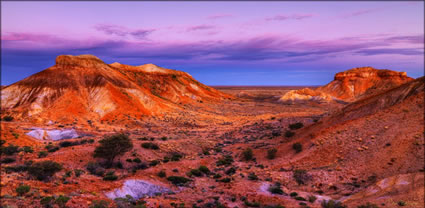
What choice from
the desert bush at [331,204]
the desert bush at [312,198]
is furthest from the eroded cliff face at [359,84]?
the desert bush at [331,204]

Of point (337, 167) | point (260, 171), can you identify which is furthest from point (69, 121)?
point (337, 167)

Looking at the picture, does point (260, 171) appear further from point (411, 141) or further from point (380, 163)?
point (411, 141)

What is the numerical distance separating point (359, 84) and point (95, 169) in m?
102

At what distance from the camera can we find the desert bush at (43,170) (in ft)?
40.8

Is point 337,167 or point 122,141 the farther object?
point 122,141

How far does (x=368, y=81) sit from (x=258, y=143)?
294ft

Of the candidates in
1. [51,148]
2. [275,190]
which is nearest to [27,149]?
[51,148]

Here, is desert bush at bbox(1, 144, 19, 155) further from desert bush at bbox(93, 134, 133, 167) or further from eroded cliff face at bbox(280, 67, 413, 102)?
eroded cliff face at bbox(280, 67, 413, 102)

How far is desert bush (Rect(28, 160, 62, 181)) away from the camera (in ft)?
40.8

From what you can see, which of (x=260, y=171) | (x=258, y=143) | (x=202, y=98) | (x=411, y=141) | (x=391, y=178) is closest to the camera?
(x=391, y=178)

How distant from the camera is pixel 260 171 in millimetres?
18172

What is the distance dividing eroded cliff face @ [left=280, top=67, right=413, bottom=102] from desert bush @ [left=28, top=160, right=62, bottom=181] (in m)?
76.3

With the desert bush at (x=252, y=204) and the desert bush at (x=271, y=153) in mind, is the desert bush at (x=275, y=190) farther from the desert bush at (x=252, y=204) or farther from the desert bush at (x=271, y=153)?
the desert bush at (x=271, y=153)

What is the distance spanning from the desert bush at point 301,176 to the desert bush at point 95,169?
12.0 m
